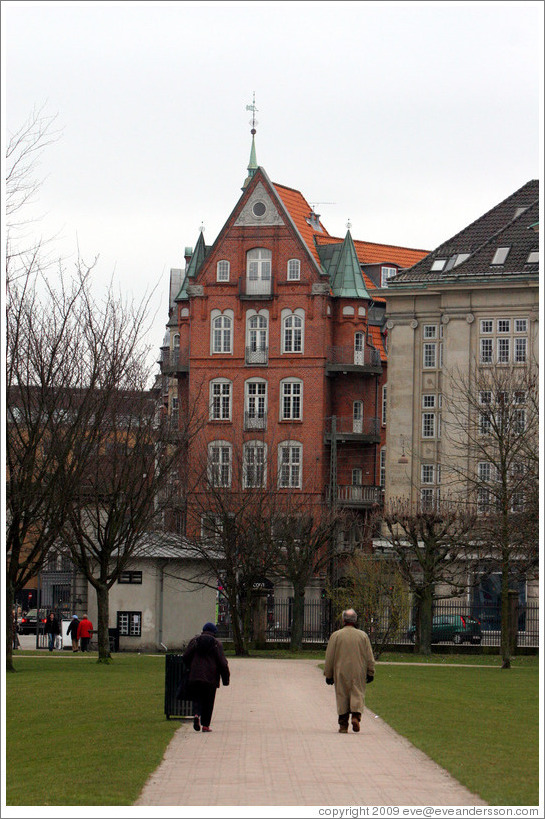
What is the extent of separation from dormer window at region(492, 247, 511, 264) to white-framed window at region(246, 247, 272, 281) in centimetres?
1467

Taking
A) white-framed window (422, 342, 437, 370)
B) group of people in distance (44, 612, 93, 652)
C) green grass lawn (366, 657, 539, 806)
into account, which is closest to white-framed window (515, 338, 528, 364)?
white-framed window (422, 342, 437, 370)

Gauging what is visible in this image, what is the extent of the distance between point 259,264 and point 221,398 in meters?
8.17

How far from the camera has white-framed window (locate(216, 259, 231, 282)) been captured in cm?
8831

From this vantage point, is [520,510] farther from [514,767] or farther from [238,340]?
[238,340]

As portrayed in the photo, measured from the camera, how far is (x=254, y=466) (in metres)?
72.4

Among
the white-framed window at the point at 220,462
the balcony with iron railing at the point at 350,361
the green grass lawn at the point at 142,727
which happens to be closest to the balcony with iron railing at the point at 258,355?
the balcony with iron railing at the point at 350,361

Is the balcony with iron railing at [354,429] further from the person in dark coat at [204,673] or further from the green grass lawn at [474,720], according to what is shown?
the person in dark coat at [204,673]

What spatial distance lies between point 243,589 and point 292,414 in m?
32.7

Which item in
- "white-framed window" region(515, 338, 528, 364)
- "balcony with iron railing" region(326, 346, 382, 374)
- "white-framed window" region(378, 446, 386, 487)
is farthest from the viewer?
"white-framed window" region(378, 446, 386, 487)

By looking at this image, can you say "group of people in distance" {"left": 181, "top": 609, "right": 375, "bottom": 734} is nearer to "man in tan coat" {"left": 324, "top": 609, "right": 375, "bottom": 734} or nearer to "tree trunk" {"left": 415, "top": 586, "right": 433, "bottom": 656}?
"man in tan coat" {"left": 324, "top": 609, "right": 375, "bottom": 734}

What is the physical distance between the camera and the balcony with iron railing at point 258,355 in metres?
87.5

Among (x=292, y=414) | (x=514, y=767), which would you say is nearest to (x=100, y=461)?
(x=514, y=767)

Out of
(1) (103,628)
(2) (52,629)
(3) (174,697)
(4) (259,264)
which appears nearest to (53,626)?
(2) (52,629)

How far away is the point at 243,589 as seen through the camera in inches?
2149
